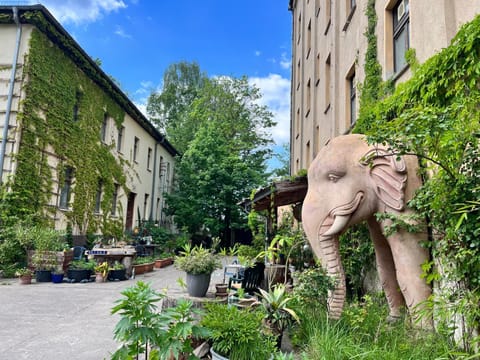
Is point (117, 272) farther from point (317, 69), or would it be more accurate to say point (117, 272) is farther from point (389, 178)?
point (317, 69)

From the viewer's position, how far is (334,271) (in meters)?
4.34

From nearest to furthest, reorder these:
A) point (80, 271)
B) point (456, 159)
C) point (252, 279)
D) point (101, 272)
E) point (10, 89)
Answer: point (456, 159) → point (252, 279) → point (80, 271) → point (101, 272) → point (10, 89)

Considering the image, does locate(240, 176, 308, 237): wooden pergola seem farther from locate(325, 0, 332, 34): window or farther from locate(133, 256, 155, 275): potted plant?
locate(325, 0, 332, 34): window

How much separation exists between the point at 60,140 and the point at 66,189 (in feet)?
6.44

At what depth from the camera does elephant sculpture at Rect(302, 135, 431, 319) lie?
13.5ft

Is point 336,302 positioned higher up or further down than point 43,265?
higher up

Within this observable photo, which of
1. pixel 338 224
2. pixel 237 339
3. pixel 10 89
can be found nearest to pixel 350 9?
pixel 338 224

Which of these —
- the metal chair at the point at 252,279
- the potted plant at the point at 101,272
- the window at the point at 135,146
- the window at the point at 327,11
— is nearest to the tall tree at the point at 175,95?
the window at the point at 135,146

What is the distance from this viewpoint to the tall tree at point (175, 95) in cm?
3622

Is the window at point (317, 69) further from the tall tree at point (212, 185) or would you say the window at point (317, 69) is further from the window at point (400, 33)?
the tall tree at point (212, 185)

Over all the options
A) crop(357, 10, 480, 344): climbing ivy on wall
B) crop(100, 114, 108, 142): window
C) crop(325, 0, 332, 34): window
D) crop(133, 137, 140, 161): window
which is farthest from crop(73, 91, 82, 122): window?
crop(357, 10, 480, 344): climbing ivy on wall

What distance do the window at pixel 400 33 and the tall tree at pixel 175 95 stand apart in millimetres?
29300

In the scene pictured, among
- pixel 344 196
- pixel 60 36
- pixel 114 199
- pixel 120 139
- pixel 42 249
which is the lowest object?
pixel 42 249

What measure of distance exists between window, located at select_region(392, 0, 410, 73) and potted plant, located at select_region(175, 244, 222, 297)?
17.2ft
